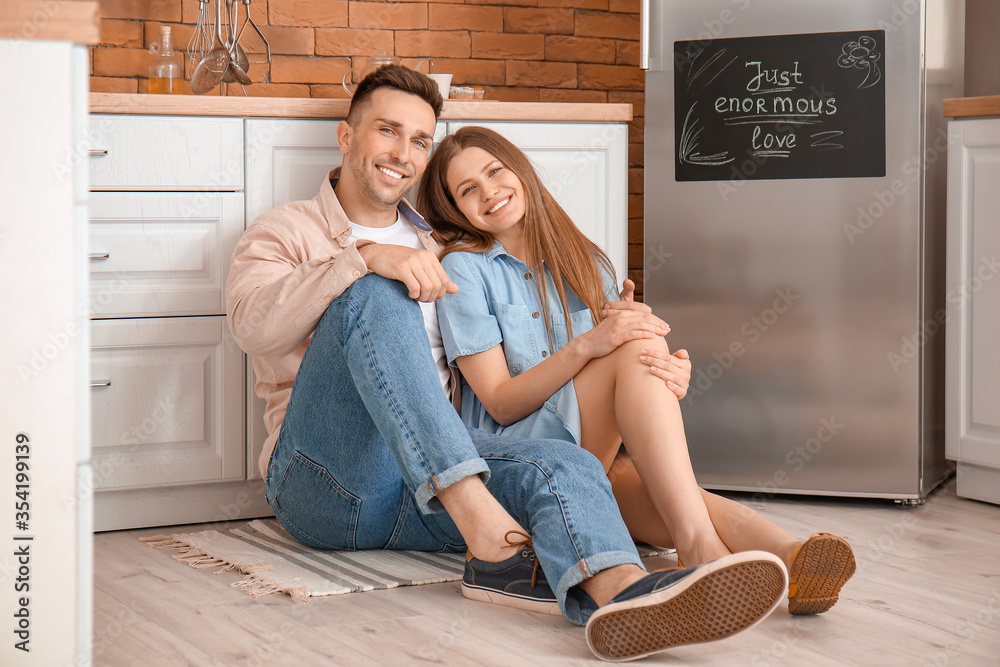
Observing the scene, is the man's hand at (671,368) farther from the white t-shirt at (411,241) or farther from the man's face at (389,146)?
the man's face at (389,146)

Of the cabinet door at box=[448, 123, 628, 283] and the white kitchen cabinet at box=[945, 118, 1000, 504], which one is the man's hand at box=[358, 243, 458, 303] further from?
the white kitchen cabinet at box=[945, 118, 1000, 504]

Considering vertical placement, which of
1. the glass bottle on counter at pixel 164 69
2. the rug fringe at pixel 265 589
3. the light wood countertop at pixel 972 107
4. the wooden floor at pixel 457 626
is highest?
the glass bottle on counter at pixel 164 69

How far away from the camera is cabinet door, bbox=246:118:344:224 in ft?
6.57

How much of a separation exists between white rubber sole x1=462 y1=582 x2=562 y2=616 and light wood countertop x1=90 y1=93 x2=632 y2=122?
1013 millimetres

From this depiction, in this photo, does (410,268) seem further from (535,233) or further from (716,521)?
(716,521)

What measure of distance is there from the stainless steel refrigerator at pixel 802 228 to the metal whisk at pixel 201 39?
40.7 inches

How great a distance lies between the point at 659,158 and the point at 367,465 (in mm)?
1119

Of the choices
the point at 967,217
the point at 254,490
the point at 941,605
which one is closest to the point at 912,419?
the point at 967,217

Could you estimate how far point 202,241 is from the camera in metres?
1.98

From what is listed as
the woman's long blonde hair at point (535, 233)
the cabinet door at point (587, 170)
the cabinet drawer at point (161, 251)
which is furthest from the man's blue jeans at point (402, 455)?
the cabinet door at point (587, 170)

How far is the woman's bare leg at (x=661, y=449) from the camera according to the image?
1464 mm

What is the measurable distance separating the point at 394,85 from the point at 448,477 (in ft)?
2.76

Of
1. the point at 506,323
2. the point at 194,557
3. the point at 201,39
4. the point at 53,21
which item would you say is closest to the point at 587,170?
the point at 506,323

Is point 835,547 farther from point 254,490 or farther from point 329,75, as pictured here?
point 329,75
